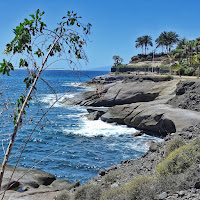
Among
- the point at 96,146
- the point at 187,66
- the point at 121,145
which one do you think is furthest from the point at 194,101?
the point at 187,66

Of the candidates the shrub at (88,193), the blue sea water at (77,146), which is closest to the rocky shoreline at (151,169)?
the shrub at (88,193)

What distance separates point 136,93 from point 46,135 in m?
16.4

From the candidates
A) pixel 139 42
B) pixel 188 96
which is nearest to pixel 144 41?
pixel 139 42

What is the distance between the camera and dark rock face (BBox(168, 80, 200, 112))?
83.7 ft

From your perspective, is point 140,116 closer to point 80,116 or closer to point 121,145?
point 121,145

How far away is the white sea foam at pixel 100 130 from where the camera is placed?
24.6 metres

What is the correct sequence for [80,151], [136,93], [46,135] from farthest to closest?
[136,93], [46,135], [80,151]

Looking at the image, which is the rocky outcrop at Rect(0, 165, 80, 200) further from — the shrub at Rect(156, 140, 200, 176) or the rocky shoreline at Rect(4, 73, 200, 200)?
the shrub at Rect(156, 140, 200, 176)

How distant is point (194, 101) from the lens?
84.3ft

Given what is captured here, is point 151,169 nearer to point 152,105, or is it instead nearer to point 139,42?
point 152,105

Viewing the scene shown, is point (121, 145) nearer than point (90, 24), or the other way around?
point (90, 24)

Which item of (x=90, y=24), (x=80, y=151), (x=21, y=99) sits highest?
(x=90, y=24)

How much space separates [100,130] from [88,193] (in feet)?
53.7

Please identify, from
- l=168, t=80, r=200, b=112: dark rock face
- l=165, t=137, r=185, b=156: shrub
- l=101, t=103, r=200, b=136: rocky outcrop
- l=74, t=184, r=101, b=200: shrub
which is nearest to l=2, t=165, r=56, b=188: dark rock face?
l=74, t=184, r=101, b=200: shrub
